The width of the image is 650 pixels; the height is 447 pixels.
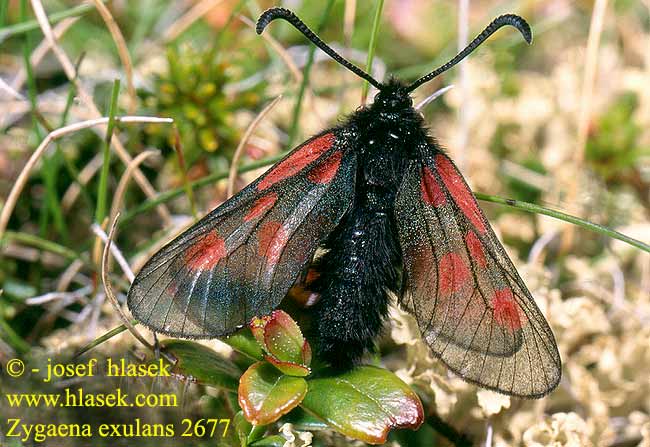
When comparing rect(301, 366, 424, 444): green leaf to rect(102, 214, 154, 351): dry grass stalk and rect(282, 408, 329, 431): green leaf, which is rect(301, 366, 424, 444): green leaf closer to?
rect(282, 408, 329, 431): green leaf

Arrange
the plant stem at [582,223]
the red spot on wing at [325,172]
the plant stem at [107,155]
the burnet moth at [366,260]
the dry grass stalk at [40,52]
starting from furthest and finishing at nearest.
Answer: the dry grass stalk at [40,52] → the plant stem at [107,155] → the plant stem at [582,223] → the red spot on wing at [325,172] → the burnet moth at [366,260]

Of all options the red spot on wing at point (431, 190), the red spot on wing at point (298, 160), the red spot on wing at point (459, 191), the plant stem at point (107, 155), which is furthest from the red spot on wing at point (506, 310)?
the plant stem at point (107, 155)

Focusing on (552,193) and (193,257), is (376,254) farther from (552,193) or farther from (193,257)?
(552,193)

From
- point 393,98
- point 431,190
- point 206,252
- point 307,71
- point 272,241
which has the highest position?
point 307,71

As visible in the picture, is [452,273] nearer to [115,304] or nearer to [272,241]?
[272,241]

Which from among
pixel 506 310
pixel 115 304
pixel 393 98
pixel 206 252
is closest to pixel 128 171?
pixel 115 304

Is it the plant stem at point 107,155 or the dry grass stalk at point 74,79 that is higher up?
the dry grass stalk at point 74,79

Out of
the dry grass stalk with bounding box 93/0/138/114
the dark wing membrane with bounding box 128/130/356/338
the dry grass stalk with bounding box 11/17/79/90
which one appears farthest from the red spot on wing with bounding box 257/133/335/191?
the dry grass stalk with bounding box 11/17/79/90

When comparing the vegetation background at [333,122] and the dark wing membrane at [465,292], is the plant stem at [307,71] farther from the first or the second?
the dark wing membrane at [465,292]
